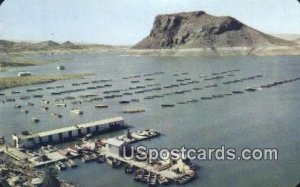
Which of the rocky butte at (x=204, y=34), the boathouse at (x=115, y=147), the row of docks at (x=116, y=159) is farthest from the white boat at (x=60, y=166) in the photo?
the rocky butte at (x=204, y=34)

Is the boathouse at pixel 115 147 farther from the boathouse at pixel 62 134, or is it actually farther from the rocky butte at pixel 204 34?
the rocky butte at pixel 204 34

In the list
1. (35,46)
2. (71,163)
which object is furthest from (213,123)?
(35,46)

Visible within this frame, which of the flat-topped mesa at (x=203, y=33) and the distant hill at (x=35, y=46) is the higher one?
the flat-topped mesa at (x=203, y=33)

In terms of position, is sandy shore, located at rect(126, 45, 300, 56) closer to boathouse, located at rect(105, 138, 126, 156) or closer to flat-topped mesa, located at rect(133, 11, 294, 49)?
flat-topped mesa, located at rect(133, 11, 294, 49)

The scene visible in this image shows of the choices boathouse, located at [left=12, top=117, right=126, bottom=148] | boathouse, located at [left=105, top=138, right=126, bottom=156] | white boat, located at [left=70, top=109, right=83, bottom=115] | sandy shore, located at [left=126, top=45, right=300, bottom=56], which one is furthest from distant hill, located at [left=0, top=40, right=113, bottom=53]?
boathouse, located at [left=105, top=138, right=126, bottom=156]

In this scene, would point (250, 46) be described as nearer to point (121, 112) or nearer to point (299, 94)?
point (299, 94)
